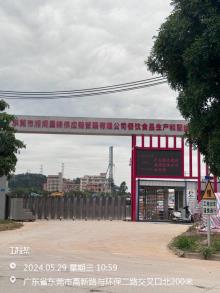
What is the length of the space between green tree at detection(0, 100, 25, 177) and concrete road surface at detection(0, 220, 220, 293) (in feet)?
34.0

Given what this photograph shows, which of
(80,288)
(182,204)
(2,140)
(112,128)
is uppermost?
(112,128)

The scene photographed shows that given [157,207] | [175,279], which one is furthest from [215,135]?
[157,207]

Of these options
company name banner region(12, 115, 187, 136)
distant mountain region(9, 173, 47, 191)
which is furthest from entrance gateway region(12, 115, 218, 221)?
distant mountain region(9, 173, 47, 191)

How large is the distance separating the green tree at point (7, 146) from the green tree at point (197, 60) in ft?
48.2

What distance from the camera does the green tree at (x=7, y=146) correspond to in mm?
28109

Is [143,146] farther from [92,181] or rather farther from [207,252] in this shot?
[92,181]

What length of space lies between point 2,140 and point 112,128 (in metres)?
10.6

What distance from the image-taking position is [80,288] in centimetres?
887

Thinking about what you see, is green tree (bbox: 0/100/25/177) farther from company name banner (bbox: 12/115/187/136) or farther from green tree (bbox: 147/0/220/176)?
green tree (bbox: 147/0/220/176)

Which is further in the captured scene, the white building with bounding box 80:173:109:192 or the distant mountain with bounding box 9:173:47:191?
the white building with bounding box 80:173:109:192

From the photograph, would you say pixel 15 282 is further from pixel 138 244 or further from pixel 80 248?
pixel 138 244

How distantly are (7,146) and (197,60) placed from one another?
16.8m

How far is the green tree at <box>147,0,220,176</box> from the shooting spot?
45.0 feet

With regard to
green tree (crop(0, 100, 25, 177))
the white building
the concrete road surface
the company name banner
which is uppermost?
the white building
